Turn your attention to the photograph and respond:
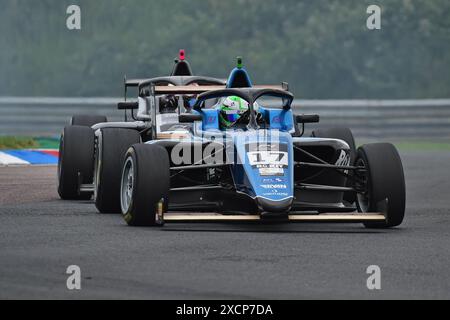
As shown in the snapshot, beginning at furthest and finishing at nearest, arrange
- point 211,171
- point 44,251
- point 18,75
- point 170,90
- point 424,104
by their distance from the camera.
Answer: point 18,75, point 424,104, point 170,90, point 211,171, point 44,251

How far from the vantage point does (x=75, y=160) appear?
52.1 ft

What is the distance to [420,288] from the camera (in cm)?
895

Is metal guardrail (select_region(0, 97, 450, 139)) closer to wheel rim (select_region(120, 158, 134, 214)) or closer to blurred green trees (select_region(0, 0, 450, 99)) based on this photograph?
blurred green trees (select_region(0, 0, 450, 99))

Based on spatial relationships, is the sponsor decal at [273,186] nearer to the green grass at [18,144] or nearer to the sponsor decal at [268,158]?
the sponsor decal at [268,158]

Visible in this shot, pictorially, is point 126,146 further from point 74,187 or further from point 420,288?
point 420,288

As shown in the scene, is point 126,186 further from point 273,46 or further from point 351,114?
point 273,46

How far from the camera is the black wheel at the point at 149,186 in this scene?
12.4m

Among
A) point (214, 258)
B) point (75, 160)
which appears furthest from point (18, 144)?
point (214, 258)

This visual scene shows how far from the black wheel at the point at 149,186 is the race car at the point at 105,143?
57.1 inches

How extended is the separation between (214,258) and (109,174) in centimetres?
392

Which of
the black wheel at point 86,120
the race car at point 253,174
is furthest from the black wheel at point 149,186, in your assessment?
the black wheel at point 86,120

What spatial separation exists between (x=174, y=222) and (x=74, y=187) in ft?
12.7

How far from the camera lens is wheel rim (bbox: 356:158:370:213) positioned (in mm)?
13052

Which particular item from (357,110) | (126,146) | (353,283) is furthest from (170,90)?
(357,110)
